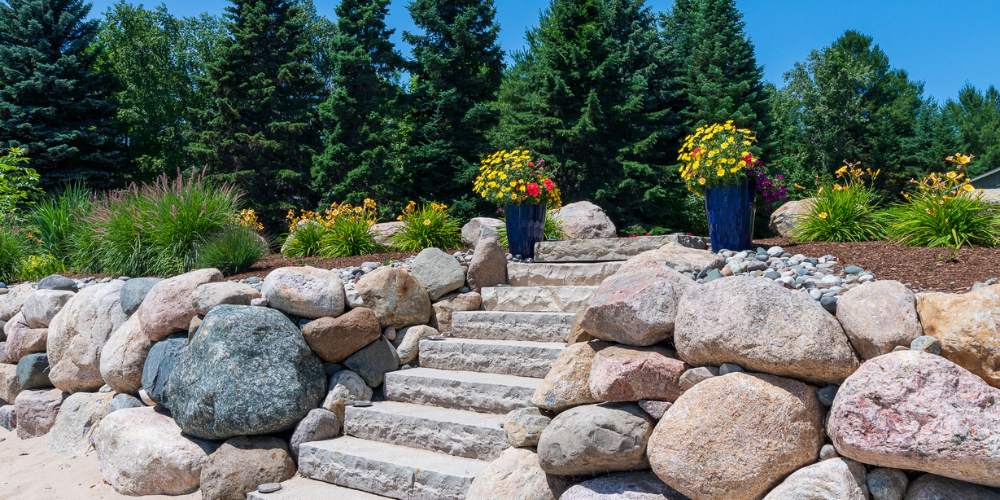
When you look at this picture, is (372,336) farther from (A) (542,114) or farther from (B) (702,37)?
(B) (702,37)

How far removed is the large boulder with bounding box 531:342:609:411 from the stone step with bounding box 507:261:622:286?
182 centimetres

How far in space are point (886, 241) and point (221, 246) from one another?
578 centimetres

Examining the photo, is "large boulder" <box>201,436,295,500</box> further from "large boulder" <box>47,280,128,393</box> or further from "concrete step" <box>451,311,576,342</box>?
"large boulder" <box>47,280,128,393</box>

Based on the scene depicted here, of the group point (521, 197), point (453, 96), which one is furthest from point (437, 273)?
point (453, 96)

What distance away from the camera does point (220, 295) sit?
4.61 meters

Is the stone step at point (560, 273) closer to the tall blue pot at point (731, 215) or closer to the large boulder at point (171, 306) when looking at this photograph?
the tall blue pot at point (731, 215)

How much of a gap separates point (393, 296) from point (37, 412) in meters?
3.84

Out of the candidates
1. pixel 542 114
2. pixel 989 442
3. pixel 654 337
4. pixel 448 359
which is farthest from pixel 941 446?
pixel 542 114

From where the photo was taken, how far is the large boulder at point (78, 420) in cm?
529

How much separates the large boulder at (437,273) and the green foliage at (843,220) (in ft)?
10.0

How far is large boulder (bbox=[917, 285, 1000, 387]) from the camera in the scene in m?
2.39

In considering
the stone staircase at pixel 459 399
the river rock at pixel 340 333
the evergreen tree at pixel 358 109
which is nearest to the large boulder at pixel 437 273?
the stone staircase at pixel 459 399

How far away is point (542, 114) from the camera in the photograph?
618 inches

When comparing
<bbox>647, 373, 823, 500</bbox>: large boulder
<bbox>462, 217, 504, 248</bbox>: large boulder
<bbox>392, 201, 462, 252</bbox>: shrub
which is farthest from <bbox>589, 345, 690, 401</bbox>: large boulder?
<bbox>462, 217, 504, 248</bbox>: large boulder
